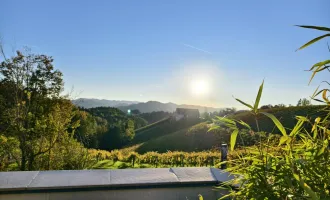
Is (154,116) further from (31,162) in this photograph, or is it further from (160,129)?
(31,162)

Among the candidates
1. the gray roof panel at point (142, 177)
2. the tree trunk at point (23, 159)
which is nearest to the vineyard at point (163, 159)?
the tree trunk at point (23, 159)

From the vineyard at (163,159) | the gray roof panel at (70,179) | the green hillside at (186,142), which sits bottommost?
the green hillside at (186,142)

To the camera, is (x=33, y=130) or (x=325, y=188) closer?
(x=325, y=188)

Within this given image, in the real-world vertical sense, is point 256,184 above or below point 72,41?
below

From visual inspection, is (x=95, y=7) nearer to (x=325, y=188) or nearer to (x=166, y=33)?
(x=166, y=33)

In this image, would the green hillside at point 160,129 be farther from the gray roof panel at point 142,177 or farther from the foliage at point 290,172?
the foliage at point 290,172

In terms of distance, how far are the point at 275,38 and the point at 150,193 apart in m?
3.84

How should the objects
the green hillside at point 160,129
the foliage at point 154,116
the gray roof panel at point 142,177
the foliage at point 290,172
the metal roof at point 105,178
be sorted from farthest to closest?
the foliage at point 154,116 < the green hillside at point 160,129 < the gray roof panel at point 142,177 < the metal roof at point 105,178 < the foliage at point 290,172

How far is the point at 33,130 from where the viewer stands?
242 inches

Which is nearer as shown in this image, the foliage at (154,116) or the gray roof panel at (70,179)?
the gray roof panel at (70,179)

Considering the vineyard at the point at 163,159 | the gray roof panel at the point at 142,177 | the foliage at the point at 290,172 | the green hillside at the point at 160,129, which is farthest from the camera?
the green hillside at the point at 160,129

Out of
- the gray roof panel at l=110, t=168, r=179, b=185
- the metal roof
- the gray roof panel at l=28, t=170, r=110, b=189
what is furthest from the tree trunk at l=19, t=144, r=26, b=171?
the gray roof panel at l=110, t=168, r=179, b=185

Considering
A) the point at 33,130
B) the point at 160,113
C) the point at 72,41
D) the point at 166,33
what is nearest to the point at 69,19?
the point at 72,41

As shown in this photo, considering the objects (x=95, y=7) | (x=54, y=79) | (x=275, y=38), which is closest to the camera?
(x=275, y=38)
